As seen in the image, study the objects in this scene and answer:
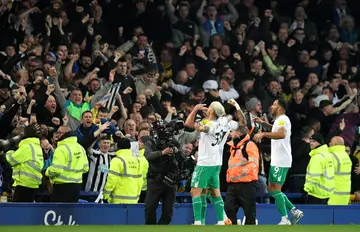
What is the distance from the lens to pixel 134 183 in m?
21.1

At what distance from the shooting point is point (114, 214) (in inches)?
814

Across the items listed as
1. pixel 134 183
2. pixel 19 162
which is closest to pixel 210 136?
pixel 134 183

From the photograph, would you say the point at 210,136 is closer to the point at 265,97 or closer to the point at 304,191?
the point at 304,191

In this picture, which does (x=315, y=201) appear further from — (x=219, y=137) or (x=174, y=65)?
(x=174, y=65)

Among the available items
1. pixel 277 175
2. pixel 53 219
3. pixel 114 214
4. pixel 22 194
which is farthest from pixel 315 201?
pixel 22 194

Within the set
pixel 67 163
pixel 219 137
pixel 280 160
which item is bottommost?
pixel 67 163

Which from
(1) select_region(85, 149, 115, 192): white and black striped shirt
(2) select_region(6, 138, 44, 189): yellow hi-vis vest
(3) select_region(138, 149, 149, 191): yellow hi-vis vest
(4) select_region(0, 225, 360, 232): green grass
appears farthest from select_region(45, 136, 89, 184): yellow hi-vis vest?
(4) select_region(0, 225, 360, 232): green grass

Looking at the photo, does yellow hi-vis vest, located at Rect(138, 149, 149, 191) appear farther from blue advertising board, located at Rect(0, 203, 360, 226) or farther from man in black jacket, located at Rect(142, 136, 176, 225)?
man in black jacket, located at Rect(142, 136, 176, 225)

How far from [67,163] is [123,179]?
1.13 meters

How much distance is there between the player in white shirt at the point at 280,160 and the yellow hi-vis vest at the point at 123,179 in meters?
2.43

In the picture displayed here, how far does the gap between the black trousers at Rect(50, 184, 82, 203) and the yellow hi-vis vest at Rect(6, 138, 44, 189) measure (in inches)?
16.4

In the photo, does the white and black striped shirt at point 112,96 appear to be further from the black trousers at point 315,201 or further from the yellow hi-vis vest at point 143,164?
the black trousers at point 315,201

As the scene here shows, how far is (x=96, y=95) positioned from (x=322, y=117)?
5.79 meters

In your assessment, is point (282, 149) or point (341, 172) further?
point (341, 172)
